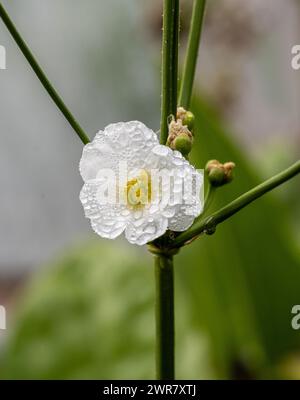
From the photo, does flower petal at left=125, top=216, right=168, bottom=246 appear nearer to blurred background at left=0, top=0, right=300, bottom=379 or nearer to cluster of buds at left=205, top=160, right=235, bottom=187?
cluster of buds at left=205, top=160, right=235, bottom=187

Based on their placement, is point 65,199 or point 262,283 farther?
point 65,199

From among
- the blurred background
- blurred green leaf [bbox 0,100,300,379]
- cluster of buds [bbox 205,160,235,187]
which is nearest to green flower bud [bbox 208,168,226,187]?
cluster of buds [bbox 205,160,235,187]

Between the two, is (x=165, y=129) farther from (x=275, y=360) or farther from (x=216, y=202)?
(x=275, y=360)

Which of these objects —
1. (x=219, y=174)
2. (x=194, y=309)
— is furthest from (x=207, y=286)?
(x=219, y=174)

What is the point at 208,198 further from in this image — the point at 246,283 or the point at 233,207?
the point at 246,283
